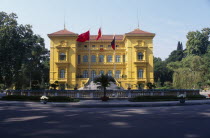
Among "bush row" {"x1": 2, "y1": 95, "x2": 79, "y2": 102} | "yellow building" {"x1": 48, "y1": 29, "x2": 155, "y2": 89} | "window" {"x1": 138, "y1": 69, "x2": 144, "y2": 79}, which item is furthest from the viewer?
"window" {"x1": 138, "y1": 69, "x2": 144, "y2": 79}

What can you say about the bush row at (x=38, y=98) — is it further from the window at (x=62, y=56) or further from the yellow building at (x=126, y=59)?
the window at (x=62, y=56)

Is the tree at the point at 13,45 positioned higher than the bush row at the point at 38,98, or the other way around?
the tree at the point at 13,45

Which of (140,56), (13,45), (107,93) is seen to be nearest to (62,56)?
(13,45)

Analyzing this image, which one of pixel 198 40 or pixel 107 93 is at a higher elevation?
pixel 198 40

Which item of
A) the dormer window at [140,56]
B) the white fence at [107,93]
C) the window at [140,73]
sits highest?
the dormer window at [140,56]

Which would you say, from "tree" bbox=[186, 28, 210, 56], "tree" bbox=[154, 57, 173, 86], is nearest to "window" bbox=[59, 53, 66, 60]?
"tree" bbox=[154, 57, 173, 86]

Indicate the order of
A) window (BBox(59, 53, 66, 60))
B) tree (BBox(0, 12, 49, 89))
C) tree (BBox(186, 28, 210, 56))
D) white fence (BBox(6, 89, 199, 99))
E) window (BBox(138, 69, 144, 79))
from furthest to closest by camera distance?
1. tree (BBox(186, 28, 210, 56))
2. window (BBox(59, 53, 66, 60))
3. window (BBox(138, 69, 144, 79))
4. tree (BBox(0, 12, 49, 89))
5. white fence (BBox(6, 89, 199, 99))

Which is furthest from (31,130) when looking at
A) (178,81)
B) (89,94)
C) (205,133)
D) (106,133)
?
(178,81)

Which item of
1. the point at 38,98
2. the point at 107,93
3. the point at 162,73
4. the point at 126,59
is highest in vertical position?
the point at 126,59

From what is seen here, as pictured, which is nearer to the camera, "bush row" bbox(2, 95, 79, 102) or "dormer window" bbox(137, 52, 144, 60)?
"bush row" bbox(2, 95, 79, 102)

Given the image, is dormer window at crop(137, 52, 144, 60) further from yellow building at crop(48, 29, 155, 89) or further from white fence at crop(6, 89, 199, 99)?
white fence at crop(6, 89, 199, 99)

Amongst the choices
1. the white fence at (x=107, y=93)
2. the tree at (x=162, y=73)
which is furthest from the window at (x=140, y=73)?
the tree at (x=162, y=73)

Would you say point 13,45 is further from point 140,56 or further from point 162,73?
point 162,73

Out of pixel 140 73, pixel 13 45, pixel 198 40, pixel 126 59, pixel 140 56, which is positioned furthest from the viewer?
pixel 198 40
